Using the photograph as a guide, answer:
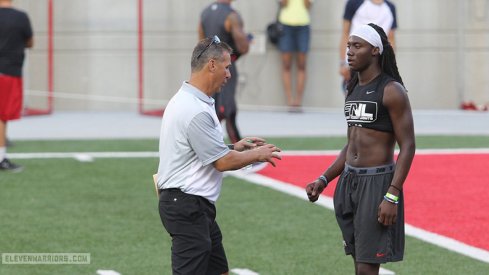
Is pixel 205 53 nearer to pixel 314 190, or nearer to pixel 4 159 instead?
pixel 314 190

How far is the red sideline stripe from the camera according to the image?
10086 mm

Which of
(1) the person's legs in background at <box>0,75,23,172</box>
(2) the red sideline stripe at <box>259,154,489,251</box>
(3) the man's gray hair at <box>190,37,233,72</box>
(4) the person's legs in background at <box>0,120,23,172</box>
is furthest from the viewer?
(1) the person's legs in background at <box>0,75,23,172</box>

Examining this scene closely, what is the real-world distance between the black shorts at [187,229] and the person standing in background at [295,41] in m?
13.6

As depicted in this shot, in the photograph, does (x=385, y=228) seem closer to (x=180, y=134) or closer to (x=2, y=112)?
(x=180, y=134)

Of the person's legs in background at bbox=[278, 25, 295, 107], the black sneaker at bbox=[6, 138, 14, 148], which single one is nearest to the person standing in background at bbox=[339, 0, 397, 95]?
the black sneaker at bbox=[6, 138, 14, 148]

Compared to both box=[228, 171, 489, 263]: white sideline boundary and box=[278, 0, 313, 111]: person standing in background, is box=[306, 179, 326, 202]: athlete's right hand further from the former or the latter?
box=[278, 0, 313, 111]: person standing in background

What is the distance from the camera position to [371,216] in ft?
22.1

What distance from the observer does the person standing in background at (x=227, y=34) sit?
41.4 ft

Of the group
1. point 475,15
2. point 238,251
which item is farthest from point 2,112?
point 475,15

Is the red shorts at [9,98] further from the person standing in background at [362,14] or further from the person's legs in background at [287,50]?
the person's legs in background at [287,50]

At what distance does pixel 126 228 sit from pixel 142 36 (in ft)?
35.4

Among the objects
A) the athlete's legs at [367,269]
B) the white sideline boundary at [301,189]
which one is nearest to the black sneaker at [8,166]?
the white sideline boundary at [301,189]

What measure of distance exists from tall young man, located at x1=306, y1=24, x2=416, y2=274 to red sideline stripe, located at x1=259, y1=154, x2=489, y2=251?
2649mm

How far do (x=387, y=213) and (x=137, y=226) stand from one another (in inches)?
155
